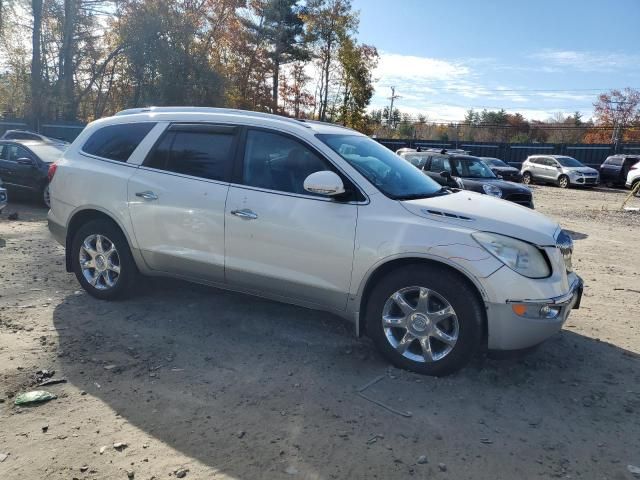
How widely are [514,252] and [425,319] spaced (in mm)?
776

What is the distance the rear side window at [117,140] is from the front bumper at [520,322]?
351 cm

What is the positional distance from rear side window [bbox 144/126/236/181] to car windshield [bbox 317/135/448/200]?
844 mm

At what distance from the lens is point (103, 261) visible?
5.14 meters

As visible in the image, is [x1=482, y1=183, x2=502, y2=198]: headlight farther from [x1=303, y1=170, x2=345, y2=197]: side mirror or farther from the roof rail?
[x1=303, y1=170, x2=345, y2=197]: side mirror

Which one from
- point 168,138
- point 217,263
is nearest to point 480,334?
point 217,263

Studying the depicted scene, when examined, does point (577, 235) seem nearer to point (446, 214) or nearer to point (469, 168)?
point (469, 168)

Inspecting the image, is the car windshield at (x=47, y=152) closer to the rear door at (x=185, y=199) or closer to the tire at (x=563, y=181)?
the rear door at (x=185, y=199)

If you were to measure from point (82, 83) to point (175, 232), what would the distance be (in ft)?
109

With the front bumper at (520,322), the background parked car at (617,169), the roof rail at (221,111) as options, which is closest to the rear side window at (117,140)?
the roof rail at (221,111)

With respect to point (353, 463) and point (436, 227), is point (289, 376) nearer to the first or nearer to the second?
point (353, 463)

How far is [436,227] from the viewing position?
3.76 metres

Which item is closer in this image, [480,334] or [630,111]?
[480,334]

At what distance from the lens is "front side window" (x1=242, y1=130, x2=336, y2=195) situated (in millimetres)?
4227

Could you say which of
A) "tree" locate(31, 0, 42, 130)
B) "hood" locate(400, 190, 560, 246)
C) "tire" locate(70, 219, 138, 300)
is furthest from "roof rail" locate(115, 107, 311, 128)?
"tree" locate(31, 0, 42, 130)
